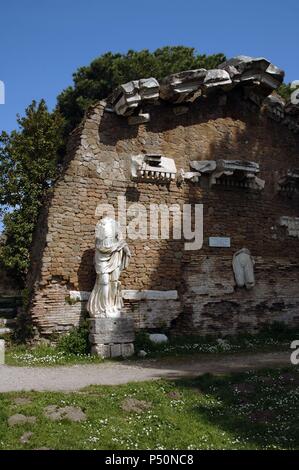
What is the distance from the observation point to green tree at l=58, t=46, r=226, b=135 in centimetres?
2386

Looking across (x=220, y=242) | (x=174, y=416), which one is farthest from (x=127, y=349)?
(x=174, y=416)

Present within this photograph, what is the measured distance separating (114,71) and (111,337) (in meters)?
16.1

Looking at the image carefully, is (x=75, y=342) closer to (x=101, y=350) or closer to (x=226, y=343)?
(x=101, y=350)

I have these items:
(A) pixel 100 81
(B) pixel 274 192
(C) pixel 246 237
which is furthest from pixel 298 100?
(A) pixel 100 81

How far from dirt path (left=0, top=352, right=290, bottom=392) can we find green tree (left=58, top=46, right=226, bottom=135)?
Result: 1553 cm

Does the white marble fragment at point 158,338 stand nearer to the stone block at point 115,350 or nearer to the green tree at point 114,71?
the stone block at point 115,350

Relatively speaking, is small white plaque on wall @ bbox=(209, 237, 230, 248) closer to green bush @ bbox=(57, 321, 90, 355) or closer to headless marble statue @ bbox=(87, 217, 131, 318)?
headless marble statue @ bbox=(87, 217, 131, 318)

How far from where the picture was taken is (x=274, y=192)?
50.3ft

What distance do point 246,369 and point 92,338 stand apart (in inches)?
130

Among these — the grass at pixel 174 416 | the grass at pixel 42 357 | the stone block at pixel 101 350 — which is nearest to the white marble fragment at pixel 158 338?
the stone block at pixel 101 350

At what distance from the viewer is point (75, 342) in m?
11.3

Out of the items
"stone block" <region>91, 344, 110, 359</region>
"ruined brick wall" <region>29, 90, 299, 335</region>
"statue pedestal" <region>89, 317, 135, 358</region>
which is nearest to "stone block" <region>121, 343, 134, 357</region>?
"statue pedestal" <region>89, 317, 135, 358</region>

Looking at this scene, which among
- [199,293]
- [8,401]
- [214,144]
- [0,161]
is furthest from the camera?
[0,161]
